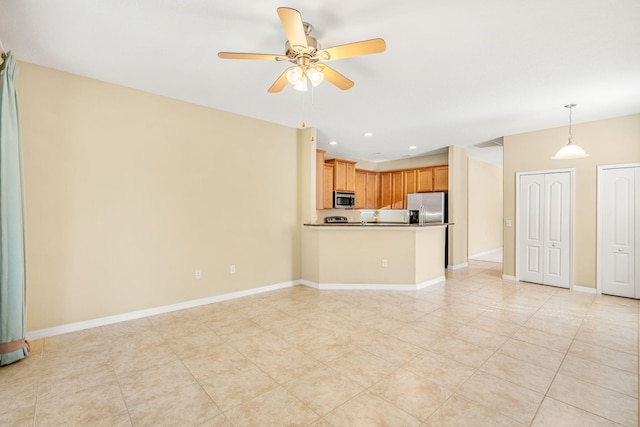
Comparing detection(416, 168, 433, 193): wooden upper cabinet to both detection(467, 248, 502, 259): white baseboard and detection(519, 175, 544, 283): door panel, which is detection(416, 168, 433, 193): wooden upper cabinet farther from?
detection(467, 248, 502, 259): white baseboard

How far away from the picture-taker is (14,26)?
228 cm

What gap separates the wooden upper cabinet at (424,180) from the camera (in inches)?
280

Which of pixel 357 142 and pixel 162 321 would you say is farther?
pixel 357 142

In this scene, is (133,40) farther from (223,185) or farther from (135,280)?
(135,280)

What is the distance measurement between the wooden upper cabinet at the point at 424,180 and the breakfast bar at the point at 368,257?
8.66ft

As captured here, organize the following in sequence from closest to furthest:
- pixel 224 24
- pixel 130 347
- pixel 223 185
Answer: pixel 224 24
pixel 130 347
pixel 223 185

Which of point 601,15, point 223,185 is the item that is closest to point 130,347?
point 223,185

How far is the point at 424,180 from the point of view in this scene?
723cm

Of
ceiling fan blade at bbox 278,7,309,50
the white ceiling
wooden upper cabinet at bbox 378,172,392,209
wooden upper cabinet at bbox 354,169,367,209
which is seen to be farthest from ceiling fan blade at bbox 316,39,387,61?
A: wooden upper cabinet at bbox 378,172,392,209

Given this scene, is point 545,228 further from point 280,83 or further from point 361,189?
point 280,83

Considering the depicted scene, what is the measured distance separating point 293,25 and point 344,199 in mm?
5324

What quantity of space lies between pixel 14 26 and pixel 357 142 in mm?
4962

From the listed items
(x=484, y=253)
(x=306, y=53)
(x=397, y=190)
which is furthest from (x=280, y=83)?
(x=484, y=253)

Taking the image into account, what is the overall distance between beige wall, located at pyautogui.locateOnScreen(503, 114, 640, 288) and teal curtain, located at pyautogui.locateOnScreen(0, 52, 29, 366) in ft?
22.3
